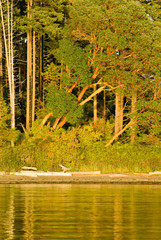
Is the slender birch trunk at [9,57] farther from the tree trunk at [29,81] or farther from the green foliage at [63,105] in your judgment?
the green foliage at [63,105]

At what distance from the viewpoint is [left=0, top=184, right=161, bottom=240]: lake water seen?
14.4 m

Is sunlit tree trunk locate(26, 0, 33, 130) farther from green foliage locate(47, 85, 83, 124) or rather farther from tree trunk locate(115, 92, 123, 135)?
tree trunk locate(115, 92, 123, 135)

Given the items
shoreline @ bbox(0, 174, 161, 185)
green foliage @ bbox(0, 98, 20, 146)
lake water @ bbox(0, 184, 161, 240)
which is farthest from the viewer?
green foliage @ bbox(0, 98, 20, 146)

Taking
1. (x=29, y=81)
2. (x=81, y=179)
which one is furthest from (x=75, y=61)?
(x=81, y=179)

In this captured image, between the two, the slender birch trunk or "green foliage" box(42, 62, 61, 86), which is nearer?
the slender birch trunk

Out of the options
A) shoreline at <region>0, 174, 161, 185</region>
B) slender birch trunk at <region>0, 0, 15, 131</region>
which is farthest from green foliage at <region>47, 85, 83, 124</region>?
shoreline at <region>0, 174, 161, 185</region>

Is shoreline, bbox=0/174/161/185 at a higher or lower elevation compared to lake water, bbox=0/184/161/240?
lower

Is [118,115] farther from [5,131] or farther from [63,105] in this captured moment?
[5,131]

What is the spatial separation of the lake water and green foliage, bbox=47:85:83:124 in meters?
13.3

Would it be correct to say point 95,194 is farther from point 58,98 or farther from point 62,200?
point 58,98

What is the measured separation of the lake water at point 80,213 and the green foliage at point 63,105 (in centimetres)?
1330

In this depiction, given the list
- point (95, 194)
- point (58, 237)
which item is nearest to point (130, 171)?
point (95, 194)

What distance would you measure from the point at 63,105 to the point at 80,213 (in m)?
23.0

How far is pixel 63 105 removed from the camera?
41188mm
